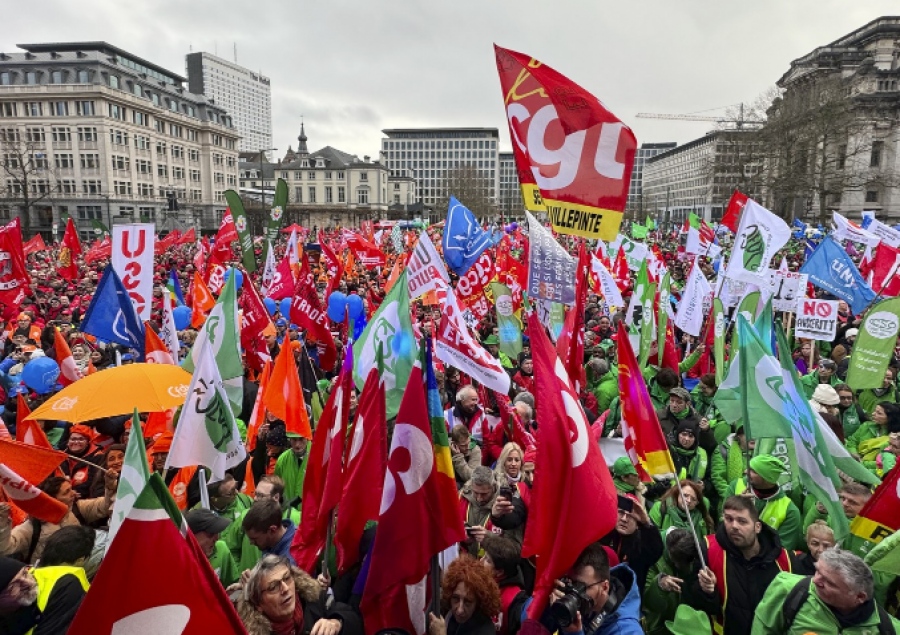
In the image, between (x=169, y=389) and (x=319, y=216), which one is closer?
(x=169, y=389)

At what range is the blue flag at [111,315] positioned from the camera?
273 inches

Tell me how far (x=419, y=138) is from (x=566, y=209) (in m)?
155

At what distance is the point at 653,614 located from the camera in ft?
11.0

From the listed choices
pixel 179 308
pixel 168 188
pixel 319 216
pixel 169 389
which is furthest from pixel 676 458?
pixel 319 216

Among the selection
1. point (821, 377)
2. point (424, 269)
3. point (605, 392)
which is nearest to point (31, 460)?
point (424, 269)

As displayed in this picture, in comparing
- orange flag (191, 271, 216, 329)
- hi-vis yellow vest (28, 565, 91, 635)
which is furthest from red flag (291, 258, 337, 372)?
hi-vis yellow vest (28, 565, 91, 635)

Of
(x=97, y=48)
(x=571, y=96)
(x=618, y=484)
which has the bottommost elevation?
(x=618, y=484)

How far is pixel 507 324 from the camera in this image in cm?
926

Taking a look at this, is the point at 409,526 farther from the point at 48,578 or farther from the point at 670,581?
the point at 48,578

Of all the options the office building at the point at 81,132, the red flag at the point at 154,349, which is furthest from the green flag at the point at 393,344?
the office building at the point at 81,132

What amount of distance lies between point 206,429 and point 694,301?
7698 millimetres

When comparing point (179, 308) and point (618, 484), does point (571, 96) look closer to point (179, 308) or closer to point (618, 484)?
point (618, 484)

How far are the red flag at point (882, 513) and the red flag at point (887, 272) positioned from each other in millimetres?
8280

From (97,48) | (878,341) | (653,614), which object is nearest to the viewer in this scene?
(653,614)
